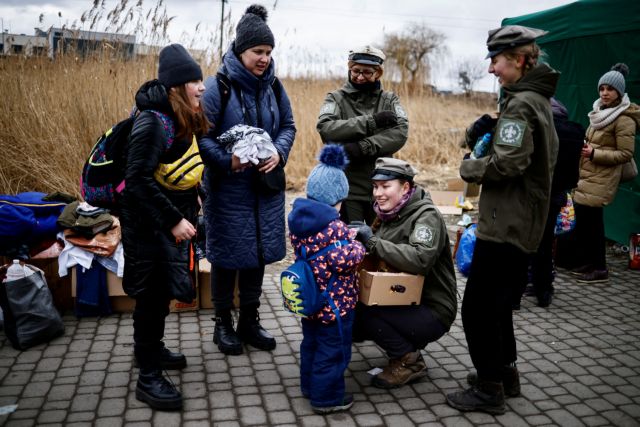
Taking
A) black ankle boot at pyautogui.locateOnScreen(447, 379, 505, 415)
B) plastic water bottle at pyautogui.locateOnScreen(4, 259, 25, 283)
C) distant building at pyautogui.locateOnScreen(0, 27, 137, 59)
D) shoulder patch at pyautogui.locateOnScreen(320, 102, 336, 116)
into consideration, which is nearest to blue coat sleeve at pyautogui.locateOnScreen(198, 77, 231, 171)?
shoulder patch at pyautogui.locateOnScreen(320, 102, 336, 116)

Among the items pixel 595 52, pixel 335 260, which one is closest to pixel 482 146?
pixel 335 260

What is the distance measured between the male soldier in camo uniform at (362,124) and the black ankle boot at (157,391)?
1.97 meters

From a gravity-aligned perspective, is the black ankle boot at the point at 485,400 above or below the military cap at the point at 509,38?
below

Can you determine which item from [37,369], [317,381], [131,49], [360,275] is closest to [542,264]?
[360,275]

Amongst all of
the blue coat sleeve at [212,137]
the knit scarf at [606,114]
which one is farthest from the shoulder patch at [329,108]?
the knit scarf at [606,114]

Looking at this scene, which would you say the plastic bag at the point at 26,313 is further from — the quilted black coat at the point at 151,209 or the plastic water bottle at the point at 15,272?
the quilted black coat at the point at 151,209

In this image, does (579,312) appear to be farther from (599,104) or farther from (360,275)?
(360,275)

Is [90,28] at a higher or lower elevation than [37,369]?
higher

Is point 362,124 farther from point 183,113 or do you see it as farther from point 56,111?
point 56,111

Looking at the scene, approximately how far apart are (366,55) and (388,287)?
80.0 inches

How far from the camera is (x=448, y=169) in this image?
11.7 meters

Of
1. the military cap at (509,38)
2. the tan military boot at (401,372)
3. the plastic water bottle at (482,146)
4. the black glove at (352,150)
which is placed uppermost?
A: the military cap at (509,38)

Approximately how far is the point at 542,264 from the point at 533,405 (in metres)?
2.03

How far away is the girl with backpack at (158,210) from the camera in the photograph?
3.09m
